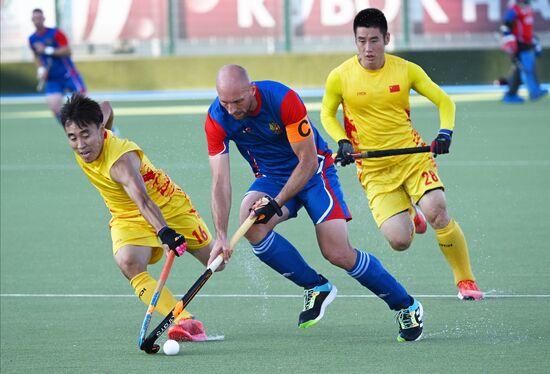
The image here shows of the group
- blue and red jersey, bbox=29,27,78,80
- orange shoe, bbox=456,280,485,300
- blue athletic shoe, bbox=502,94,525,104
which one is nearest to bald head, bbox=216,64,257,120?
orange shoe, bbox=456,280,485,300

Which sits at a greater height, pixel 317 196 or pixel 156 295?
pixel 317 196

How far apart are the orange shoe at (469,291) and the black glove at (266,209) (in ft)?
5.23

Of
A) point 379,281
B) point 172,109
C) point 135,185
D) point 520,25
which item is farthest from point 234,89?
point 172,109

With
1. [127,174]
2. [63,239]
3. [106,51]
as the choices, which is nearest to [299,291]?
[127,174]

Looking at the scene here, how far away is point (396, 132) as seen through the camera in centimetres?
677

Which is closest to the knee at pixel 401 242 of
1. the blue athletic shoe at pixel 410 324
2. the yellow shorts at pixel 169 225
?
the blue athletic shoe at pixel 410 324

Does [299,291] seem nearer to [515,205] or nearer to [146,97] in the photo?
[515,205]

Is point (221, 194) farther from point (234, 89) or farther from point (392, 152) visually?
point (392, 152)

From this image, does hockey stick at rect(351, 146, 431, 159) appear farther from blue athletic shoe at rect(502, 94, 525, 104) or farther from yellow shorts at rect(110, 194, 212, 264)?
blue athletic shoe at rect(502, 94, 525, 104)

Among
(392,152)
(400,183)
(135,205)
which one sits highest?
(392,152)

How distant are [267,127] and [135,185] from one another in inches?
25.9

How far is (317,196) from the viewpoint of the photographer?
5.75 meters

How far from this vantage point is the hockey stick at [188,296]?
17.5 ft

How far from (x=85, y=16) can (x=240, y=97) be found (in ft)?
67.3
